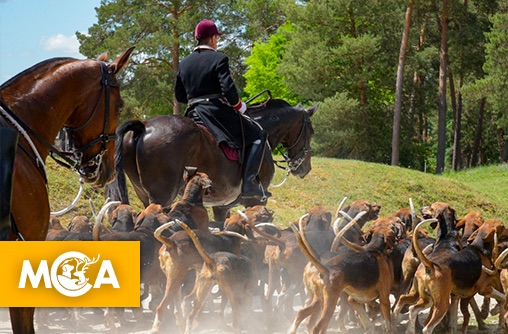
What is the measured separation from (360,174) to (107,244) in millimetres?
17261

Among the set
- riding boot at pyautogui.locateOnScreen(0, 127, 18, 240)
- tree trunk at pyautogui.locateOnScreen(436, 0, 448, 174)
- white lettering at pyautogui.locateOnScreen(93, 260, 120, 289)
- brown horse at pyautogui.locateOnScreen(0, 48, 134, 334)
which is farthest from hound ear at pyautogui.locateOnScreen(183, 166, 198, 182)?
tree trunk at pyautogui.locateOnScreen(436, 0, 448, 174)

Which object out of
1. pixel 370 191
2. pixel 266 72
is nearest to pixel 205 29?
pixel 370 191

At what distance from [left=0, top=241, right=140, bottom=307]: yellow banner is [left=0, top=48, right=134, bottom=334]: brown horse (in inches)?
3.9

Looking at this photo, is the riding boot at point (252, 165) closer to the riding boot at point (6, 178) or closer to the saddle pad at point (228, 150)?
the saddle pad at point (228, 150)

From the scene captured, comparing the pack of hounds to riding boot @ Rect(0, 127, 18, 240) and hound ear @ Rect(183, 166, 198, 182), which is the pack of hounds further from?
riding boot @ Rect(0, 127, 18, 240)

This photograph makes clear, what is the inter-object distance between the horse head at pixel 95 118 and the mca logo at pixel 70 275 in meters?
1.04

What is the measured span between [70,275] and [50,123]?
1.06 metres

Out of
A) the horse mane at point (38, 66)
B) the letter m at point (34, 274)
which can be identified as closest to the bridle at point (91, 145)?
the horse mane at point (38, 66)

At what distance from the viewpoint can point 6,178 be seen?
453 cm

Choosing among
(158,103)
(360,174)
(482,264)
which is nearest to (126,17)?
(158,103)

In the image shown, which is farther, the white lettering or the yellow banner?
the white lettering

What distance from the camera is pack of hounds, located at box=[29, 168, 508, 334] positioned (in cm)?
770

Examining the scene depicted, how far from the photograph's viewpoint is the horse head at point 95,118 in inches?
231

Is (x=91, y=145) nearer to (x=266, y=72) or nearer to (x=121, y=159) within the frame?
(x=121, y=159)
